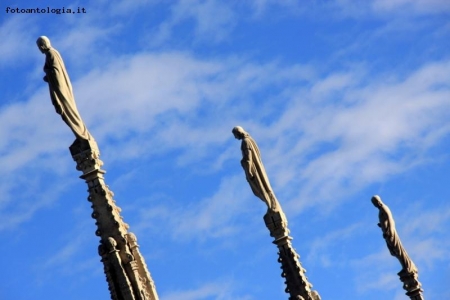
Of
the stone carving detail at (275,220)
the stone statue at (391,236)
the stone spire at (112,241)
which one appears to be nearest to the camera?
the stone spire at (112,241)

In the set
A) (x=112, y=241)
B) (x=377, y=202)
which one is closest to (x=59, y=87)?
(x=112, y=241)

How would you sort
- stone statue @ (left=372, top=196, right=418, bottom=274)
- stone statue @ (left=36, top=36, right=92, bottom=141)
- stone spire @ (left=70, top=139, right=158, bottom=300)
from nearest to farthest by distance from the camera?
stone spire @ (left=70, top=139, right=158, bottom=300), stone statue @ (left=36, top=36, right=92, bottom=141), stone statue @ (left=372, top=196, right=418, bottom=274)

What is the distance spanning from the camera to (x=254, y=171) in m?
34.4

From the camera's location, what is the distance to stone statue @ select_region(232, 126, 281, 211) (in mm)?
34344

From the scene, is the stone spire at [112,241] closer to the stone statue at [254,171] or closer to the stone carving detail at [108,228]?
the stone carving detail at [108,228]

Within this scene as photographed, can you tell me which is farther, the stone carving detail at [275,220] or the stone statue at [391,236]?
the stone statue at [391,236]

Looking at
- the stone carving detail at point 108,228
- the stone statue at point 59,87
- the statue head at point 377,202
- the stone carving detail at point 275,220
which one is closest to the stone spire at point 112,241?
the stone carving detail at point 108,228

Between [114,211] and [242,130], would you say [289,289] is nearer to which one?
[242,130]

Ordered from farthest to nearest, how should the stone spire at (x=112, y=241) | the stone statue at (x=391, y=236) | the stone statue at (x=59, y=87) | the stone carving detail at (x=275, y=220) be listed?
the stone statue at (x=391, y=236) → the stone carving detail at (x=275, y=220) → the stone statue at (x=59, y=87) → the stone spire at (x=112, y=241)

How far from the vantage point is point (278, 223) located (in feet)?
112

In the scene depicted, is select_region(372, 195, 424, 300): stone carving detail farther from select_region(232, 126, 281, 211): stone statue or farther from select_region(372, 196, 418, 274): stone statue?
select_region(232, 126, 281, 211): stone statue

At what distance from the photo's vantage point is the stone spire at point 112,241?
85.6 feet

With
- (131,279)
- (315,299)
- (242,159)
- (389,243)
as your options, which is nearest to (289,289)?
(315,299)

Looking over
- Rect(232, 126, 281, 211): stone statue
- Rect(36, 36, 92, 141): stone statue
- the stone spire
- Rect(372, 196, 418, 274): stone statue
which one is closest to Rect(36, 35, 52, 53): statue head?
Rect(36, 36, 92, 141): stone statue
